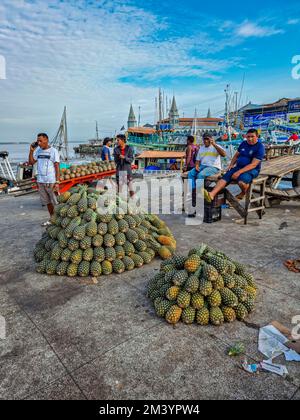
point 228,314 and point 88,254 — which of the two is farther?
point 88,254

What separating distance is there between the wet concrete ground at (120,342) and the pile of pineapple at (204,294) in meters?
0.12

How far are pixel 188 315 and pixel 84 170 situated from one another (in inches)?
333

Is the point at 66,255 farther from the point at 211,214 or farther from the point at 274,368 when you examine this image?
the point at 211,214

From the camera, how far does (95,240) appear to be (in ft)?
13.5

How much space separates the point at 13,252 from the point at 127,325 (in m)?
3.23

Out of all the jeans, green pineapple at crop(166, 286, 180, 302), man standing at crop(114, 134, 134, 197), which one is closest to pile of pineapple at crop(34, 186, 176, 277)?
green pineapple at crop(166, 286, 180, 302)

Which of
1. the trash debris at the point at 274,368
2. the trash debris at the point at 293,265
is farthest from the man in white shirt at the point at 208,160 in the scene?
the trash debris at the point at 274,368

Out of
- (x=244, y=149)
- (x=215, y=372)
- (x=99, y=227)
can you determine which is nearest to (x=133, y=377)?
(x=215, y=372)

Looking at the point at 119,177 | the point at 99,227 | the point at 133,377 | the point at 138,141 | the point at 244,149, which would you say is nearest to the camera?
the point at 133,377

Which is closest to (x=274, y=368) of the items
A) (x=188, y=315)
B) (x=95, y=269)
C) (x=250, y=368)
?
(x=250, y=368)

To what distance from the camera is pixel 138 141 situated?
51.5 meters

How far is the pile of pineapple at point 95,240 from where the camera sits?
411 cm

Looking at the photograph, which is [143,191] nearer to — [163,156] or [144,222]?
[144,222]

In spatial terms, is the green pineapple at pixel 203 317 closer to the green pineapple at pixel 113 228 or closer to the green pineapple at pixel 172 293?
the green pineapple at pixel 172 293
